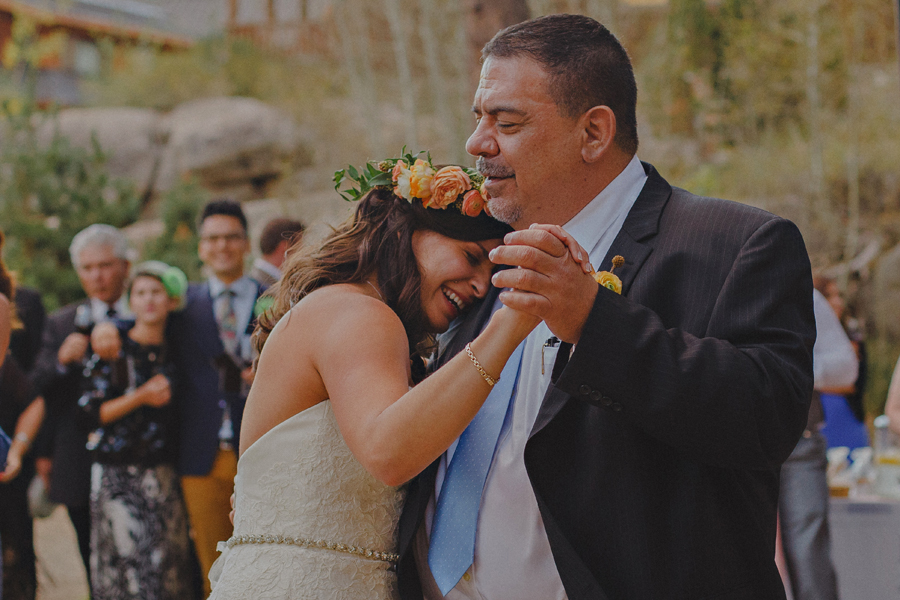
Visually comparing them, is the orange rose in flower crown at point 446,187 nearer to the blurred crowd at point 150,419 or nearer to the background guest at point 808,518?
the blurred crowd at point 150,419

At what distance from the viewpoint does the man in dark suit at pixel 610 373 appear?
68.6 inches

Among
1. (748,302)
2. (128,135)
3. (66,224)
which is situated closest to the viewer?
(748,302)

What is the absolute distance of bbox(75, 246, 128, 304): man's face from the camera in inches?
229

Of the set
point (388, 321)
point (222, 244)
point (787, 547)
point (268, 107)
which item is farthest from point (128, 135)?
point (388, 321)

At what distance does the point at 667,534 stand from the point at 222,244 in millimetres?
4544

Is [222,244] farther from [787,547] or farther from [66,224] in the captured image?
[66,224]

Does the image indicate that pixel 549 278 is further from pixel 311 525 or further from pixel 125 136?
pixel 125 136

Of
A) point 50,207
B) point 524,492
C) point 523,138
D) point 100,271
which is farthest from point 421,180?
point 50,207

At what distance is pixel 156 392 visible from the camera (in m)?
5.29

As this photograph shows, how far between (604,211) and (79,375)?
4580 millimetres

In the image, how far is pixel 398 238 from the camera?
100 inches

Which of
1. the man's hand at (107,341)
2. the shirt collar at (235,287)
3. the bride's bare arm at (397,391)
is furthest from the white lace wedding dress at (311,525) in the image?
the shirt collar at (235,287)

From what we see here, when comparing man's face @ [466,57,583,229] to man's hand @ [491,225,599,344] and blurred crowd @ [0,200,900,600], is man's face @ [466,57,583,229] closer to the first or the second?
man's hand @ [491,225,599,344]

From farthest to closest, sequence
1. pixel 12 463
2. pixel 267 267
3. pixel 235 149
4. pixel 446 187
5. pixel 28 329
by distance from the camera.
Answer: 1. pixel 235 149
2. pixel 28 329
3. pixel 267 267
4. pixel 12 463
5. pixel 446 187
